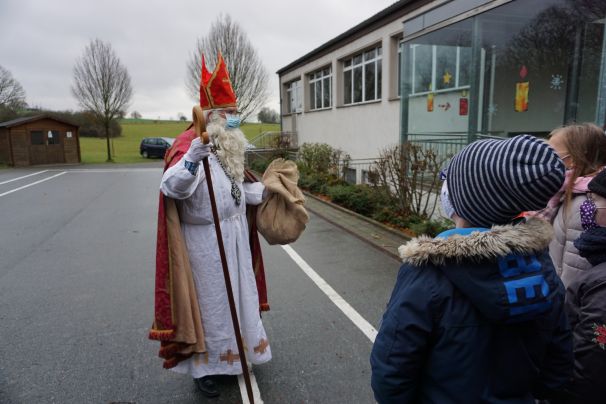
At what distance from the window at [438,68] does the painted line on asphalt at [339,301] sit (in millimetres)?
6137

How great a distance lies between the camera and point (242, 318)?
313 centimetres

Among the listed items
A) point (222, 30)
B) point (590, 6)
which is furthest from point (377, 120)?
point (222, 30)

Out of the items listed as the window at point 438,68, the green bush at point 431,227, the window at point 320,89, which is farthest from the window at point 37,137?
the green bush at point 431,227

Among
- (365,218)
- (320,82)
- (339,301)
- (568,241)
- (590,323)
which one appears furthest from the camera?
(320,82)

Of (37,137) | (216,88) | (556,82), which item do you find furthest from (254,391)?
(37,137)

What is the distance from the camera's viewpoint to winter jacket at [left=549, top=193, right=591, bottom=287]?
2.18 meters

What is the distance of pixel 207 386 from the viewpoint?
122 inches

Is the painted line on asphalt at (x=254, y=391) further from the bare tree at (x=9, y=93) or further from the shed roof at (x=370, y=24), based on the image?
the bare tree at (x=9, y=93)

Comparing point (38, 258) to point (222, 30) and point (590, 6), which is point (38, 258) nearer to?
point (590, 6)

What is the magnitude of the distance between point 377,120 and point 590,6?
25.5 feet

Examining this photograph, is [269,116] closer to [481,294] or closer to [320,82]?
[320,82]

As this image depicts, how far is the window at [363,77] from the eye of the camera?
15398mm

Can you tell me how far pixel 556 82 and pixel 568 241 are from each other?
970cm

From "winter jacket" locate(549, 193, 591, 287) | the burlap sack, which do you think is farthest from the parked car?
"winter jacket" locate(549, 193, 591, 287)
